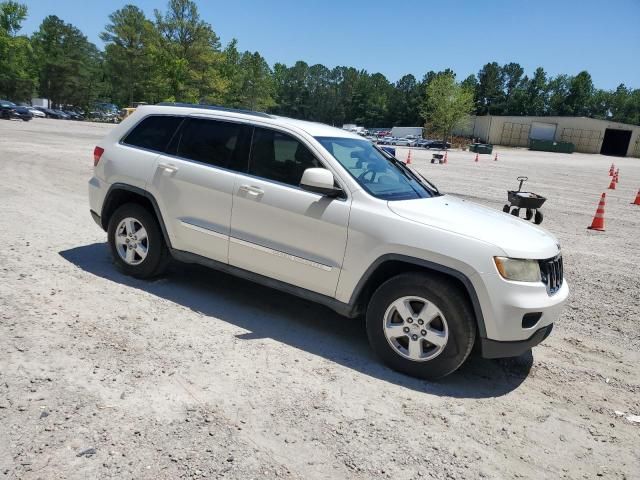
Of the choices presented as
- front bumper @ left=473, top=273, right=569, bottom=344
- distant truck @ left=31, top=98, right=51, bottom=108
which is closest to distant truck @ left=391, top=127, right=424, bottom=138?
distant truck @ left=31, top=98, right=51, bottom=108

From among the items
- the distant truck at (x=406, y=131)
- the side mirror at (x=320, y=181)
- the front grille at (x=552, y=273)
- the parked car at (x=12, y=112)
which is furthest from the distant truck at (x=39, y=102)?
the front grille at (x=552, y=273)

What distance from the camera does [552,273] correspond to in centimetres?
385

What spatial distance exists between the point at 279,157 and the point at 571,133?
302 ft

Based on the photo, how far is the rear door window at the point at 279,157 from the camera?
4.35 metres

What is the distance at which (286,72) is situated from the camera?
160 metres

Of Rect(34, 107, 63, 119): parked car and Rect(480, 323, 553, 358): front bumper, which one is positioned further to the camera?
Rect(34, 107, 63, 119): parked car

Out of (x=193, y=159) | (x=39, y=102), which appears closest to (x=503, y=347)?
(x=193, y=159)

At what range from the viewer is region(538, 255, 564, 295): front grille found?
146 inches

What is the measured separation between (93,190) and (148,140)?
0.85m

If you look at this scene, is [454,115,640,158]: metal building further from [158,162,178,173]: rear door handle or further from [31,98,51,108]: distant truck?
[158,162,178,173]: rear door handle

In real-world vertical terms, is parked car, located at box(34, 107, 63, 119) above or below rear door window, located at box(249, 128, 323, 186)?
below

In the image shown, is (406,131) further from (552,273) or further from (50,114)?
(552,273)

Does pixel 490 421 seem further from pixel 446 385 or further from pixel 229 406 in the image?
pixel 229 406

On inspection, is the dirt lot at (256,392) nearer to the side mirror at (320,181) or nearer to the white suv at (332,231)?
the white suv at (332,231)
